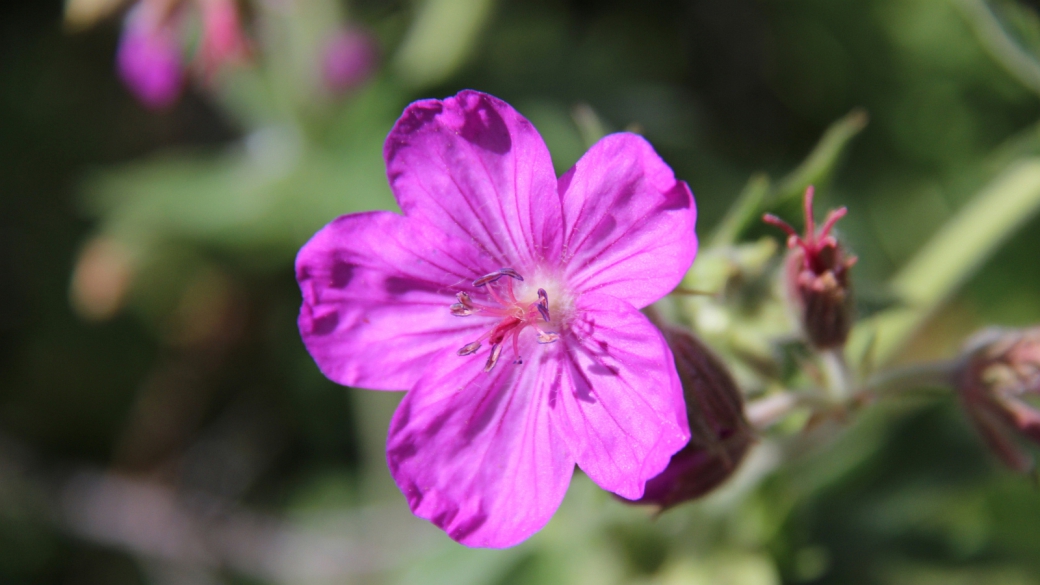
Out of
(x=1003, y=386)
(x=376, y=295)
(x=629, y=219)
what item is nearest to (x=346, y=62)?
(x=376, y=295)

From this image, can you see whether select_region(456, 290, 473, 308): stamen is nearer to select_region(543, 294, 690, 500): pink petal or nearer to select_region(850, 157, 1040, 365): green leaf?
select_region(543, 294, 690, 500): pink petal

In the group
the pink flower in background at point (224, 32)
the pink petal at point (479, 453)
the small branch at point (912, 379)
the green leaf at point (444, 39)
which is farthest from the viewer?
the green leaf at point (444, 39)

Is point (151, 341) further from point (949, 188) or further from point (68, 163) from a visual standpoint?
point (949, 188)

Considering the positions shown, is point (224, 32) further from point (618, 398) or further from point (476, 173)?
point (618, 398)

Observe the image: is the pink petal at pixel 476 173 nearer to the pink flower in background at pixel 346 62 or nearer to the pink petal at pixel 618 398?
the pink petal at pixel 618 398

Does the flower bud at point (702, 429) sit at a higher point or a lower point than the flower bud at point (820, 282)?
lower

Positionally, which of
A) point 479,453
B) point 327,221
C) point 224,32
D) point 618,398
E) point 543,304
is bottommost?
point 327,221

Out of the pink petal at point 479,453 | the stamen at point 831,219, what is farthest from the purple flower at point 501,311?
the stamen at point 831,219
